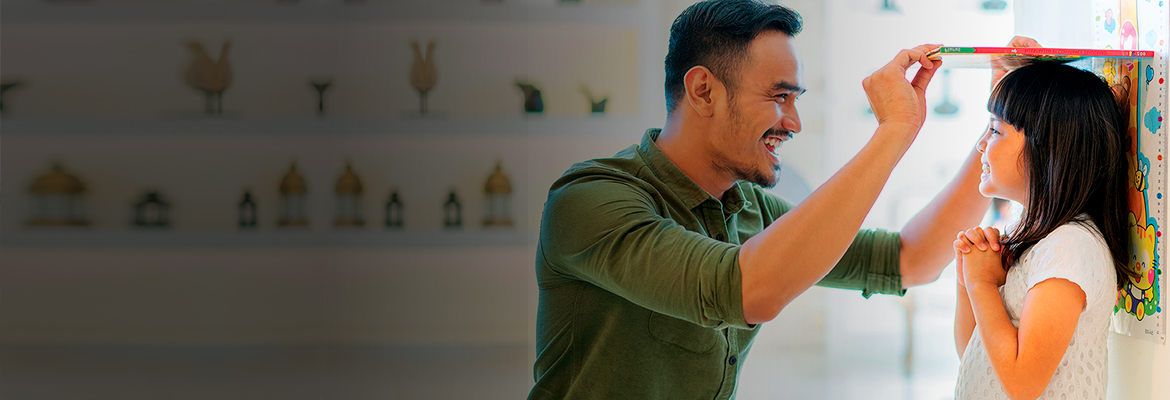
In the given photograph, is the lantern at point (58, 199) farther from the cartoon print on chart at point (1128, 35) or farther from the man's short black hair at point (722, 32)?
the cartoon print on chart at point (1128, 35)

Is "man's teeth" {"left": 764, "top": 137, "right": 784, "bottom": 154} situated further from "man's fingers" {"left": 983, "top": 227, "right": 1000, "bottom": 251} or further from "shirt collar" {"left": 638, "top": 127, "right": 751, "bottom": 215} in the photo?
"man's fingers" {"left": 983, "top": 227, "right": 1000, "bottom": 251}

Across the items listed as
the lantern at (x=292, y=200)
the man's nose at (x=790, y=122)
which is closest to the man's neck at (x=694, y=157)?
the man's nose at (x=790, y=122)

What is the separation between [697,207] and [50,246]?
5.76 feet

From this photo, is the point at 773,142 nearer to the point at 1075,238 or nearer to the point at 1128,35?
the point at 1075,238

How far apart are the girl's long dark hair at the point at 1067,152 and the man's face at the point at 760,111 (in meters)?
0.33

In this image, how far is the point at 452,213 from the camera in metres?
2.05

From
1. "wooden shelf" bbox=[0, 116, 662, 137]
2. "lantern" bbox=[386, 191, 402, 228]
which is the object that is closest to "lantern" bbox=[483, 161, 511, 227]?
"wooden shelf" bbox=[0, 116, 662, 137]

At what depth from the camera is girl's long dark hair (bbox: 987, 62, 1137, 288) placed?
3.46ft

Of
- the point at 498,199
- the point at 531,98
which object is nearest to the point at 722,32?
the point at 531,98

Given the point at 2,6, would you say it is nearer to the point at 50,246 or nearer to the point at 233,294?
the point at 50,246

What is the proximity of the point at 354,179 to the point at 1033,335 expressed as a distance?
5.55ft

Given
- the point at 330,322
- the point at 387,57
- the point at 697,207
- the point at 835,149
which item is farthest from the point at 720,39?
the point at 330,322

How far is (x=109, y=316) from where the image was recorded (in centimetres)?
195

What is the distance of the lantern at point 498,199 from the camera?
2027 mm
